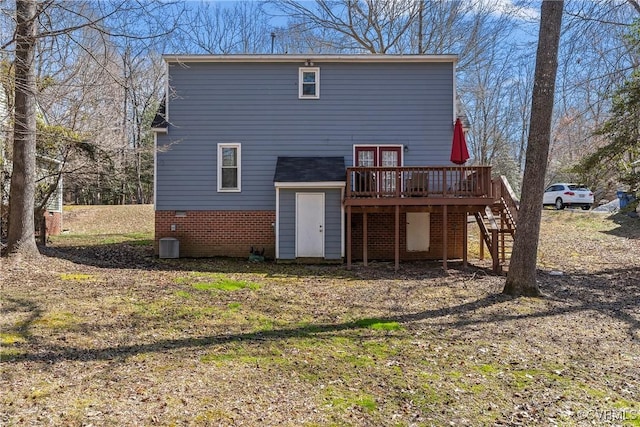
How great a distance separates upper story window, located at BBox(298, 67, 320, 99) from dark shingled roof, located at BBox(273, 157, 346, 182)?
1.93 m

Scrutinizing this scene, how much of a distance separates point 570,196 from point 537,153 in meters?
18.2

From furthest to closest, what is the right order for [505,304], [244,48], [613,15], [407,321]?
[244,48], [613,15], [505,304], [407,321]

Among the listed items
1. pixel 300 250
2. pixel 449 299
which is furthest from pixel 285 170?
pixel 449 299

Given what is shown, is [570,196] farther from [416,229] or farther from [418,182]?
[418,182]

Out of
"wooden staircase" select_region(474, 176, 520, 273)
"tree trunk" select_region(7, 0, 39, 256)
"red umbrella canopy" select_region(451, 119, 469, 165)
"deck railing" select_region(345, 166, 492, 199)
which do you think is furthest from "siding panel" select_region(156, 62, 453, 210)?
"tree trunk" select_region(7, 0, 39, 256)

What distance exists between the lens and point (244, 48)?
27438mm

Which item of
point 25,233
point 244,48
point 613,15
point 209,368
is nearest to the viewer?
point 209,368

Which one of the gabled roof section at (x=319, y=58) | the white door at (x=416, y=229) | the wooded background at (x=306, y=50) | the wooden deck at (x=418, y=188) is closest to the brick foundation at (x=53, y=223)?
the wooded background at (x=306, y=50)

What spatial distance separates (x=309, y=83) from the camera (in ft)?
46.0

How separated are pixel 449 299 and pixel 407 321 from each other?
187 centimetres

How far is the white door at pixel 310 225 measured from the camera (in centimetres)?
1345

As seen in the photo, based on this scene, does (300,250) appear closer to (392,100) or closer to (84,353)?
(392,100)

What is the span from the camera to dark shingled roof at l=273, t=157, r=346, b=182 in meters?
13.0

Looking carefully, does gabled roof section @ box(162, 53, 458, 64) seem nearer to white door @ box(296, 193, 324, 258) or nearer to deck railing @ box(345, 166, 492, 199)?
deck railing @ box(345, 166, 492, 199)
